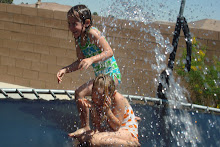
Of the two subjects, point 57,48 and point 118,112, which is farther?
point 57,48

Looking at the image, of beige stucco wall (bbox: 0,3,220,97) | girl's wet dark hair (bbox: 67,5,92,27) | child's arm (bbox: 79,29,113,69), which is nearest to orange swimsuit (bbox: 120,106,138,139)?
child's arm (bbox: 79,29,113,69)

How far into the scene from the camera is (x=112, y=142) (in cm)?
195

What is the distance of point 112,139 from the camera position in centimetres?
196

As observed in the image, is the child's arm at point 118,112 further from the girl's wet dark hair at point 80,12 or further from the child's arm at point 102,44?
the girl's wet dark hair at point 80,12

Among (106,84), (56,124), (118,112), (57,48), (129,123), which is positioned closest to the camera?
(106,84)

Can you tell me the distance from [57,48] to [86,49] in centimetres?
305

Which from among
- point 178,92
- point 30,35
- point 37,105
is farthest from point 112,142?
point 30,35

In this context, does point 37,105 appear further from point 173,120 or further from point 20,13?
point 20,13

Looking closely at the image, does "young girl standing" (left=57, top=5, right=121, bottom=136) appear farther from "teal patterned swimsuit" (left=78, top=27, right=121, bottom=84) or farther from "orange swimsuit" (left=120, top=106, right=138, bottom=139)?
"orange swimsuit" (left=120, top=106, right=138, bottom=139)

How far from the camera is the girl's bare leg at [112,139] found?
195 cm

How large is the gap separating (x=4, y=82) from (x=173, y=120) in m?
3.85

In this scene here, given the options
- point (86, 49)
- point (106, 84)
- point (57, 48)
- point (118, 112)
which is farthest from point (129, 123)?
point (57, 48)

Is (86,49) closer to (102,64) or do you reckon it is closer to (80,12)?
(102,64)

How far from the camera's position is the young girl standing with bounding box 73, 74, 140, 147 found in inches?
73.5
